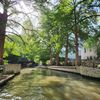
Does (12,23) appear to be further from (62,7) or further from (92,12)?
(92,12)

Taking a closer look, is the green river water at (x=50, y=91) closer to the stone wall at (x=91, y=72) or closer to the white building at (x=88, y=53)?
the stone wall at (x=91, y=72)

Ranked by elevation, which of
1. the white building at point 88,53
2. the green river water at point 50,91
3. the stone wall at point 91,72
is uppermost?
the white building at point 88,53

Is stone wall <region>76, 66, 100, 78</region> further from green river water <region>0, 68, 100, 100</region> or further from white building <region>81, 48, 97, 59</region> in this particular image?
white building <region>81, 48, 97, 59</region>

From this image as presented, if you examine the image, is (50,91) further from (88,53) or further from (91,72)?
(88,53)

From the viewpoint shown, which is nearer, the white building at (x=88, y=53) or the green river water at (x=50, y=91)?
the green river water at (x=50, y=91)

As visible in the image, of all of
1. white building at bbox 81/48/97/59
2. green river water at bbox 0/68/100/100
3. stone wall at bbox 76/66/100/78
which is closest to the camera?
green river water at bbox 0/68/100/100

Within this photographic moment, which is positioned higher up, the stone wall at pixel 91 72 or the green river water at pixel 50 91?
the stone wall at pixel 91 72

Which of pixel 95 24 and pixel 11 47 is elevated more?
pixel 95 24

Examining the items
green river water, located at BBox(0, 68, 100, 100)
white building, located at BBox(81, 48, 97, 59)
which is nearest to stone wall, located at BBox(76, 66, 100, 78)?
green river water, located at BBox(0, 68, 100, 100)

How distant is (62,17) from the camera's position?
92.4 ft

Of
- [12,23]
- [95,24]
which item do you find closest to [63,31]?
[95,24]

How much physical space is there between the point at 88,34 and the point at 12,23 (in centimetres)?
1735

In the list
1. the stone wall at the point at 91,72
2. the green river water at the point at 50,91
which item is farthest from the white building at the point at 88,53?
the green river water at the point at 50,91

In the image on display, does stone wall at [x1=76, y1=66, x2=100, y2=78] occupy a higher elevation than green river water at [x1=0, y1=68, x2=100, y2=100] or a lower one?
higher
